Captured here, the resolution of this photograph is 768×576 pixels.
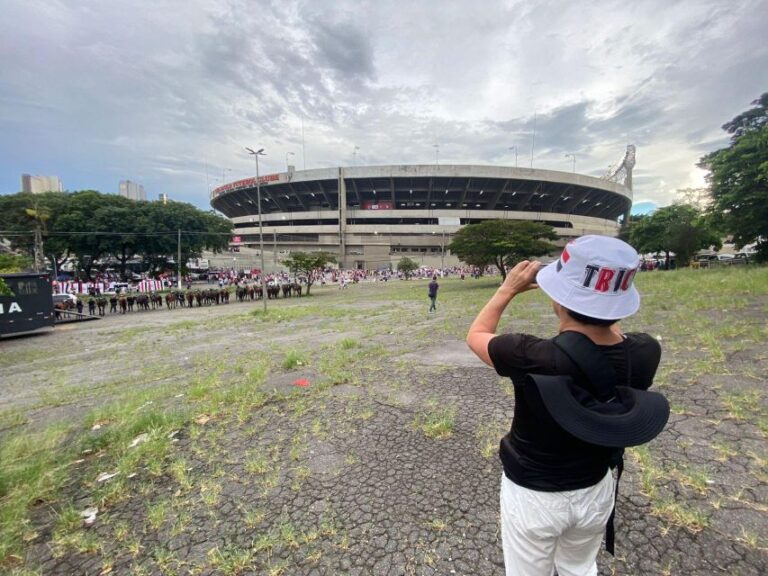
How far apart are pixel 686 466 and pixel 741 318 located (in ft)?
25.3

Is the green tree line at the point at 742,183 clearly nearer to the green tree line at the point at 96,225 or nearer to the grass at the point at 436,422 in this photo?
the grass at the point at 436,422

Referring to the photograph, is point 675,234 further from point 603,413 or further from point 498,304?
point 603,413

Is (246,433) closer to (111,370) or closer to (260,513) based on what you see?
(260,513)

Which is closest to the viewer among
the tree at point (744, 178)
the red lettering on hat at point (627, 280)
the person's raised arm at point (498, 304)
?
the red lettering on hat at point (627, 280)

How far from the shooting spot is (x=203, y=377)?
7.15 metres

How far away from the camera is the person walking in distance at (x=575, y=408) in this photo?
1175 mm

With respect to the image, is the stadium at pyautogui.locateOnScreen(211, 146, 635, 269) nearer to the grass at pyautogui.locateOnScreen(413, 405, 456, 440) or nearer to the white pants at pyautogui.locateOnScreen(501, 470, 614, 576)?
the grass at pyautogui.locateOnScreen(413, 405, 456, 440)

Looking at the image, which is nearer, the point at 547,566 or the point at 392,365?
the point at 547,566

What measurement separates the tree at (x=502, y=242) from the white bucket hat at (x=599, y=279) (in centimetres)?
2751

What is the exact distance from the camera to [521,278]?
1666 mm

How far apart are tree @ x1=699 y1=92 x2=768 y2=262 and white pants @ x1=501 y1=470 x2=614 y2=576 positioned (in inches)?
862

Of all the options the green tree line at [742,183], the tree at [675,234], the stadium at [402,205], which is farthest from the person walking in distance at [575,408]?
the stadium at [402,205]

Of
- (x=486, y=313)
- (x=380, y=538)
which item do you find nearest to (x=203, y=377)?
(x=380, y=538)

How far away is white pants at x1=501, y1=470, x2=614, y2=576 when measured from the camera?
138 centimetres
